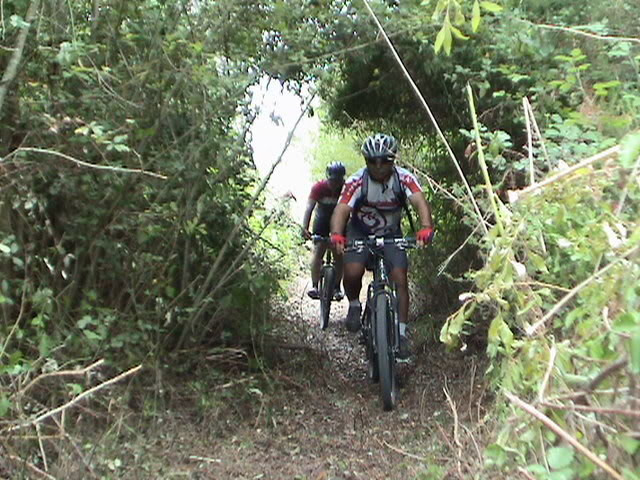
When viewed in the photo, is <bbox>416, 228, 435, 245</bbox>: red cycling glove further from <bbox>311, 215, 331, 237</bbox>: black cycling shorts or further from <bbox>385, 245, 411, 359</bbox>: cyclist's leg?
<bbox>311, 215, 331, 237</bbox>: black cycling shorts

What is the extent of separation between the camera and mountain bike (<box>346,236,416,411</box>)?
19.4 feet

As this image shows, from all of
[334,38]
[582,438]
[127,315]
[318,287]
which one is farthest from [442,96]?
[582,438]

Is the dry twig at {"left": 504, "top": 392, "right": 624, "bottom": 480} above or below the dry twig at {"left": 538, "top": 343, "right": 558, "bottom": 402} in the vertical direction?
below

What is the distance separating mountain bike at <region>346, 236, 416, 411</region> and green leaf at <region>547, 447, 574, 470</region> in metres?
4.21

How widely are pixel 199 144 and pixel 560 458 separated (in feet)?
12.8

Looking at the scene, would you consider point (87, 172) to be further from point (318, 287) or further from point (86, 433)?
point (318, 287)

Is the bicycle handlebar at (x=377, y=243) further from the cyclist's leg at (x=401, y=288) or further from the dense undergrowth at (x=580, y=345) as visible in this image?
the dense undergrowth at (x=580, y=345)

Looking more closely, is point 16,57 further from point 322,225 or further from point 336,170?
point 322,225

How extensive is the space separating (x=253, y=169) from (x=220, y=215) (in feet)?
1.40

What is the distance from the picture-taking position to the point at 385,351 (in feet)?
19.2

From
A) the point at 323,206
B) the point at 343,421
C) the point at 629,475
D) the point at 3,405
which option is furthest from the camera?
the point at 323,206

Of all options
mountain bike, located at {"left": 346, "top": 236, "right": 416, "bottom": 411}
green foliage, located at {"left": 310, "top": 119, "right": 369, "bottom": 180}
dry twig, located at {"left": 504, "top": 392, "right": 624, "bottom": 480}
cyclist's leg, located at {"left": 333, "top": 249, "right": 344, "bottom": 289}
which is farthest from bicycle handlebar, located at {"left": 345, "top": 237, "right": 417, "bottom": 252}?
green foliage, located at {"left": 310, "top": 119, "right": 369, "bottom": 180}

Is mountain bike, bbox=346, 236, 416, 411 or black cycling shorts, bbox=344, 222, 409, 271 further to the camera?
black cycling shorts, bbox=344, 222, 409, 271

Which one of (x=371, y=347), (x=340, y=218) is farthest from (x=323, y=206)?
(x=371, y=347)
